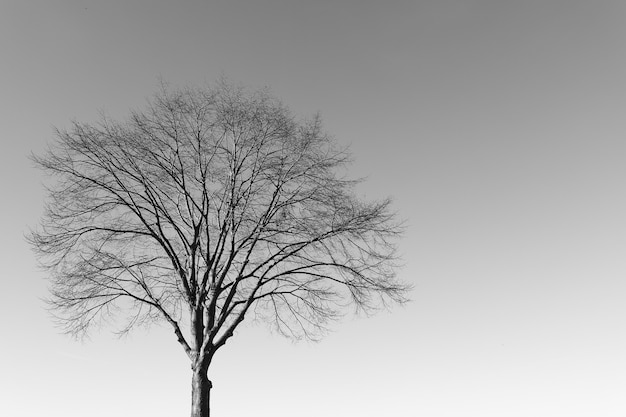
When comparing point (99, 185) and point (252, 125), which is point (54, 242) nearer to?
point (99, 185)

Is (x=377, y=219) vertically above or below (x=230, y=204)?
below

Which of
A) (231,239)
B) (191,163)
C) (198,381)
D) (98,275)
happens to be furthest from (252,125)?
(198,381)

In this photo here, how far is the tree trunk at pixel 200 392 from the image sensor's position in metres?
8.59

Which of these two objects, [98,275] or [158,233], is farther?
[158,233]

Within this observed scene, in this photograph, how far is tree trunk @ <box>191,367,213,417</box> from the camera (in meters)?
8.59

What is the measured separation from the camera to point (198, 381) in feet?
28.8

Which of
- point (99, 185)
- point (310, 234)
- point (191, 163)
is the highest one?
point (191, 163)

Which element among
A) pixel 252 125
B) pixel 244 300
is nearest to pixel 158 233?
pixel 244 300

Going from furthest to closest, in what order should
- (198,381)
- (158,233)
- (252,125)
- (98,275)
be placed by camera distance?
(252,125) < (158,233) < (98,275) < (198,381)

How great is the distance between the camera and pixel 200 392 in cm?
870

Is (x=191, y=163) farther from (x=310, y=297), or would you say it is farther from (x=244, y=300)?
(x=310, y=297)

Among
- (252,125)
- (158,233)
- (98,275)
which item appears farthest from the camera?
(252,125)

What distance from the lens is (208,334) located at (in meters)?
9.08

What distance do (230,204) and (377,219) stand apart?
3.31 metres
